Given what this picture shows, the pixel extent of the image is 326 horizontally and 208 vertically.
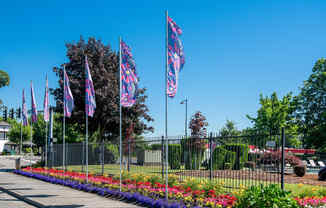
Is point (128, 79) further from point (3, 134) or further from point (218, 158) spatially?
point (3, 134)

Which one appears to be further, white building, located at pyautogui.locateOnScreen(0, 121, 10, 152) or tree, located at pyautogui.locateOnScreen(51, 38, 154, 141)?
white building, located at pyautogui.locateOnScreen(0, 121, 10, 152)

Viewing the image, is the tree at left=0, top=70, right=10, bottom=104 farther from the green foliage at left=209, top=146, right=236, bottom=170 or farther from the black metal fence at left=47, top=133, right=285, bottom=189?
the green foliage at left=209, top=146, right=236, bottom=170

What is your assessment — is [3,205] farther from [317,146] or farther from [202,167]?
[317,146]

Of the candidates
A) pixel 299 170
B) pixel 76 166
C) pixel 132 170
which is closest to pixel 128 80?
pixel 132 170

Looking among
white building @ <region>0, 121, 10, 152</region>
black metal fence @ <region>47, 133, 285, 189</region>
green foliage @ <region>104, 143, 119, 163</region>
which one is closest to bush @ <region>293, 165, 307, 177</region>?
black metal fence @ <region>47, 133, 285, 189</region>

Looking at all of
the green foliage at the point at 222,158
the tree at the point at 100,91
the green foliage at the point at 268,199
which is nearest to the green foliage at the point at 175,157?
the green foliage at the point at 222,158

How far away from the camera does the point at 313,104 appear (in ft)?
163

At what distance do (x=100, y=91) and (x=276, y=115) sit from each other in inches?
1163

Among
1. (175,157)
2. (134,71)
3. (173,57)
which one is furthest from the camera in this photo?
(175,157)

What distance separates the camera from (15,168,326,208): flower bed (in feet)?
27.8

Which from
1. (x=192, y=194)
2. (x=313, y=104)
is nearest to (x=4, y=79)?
(x=313, y=104)

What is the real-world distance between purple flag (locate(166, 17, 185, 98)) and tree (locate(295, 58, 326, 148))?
3953cm

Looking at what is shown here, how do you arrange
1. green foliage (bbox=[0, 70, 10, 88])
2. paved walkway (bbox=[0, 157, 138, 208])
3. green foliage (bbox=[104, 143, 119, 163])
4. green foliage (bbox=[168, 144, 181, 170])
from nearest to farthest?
paved walkway (bbox=[0, 157, 138, 208])
green foliage (bbox=[168, 144, 181, 170])
green foliage (bbox=[104, 143, 119, 163])
green foliage (bbox=[0, 70, 10, 88])

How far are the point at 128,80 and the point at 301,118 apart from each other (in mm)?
42483
